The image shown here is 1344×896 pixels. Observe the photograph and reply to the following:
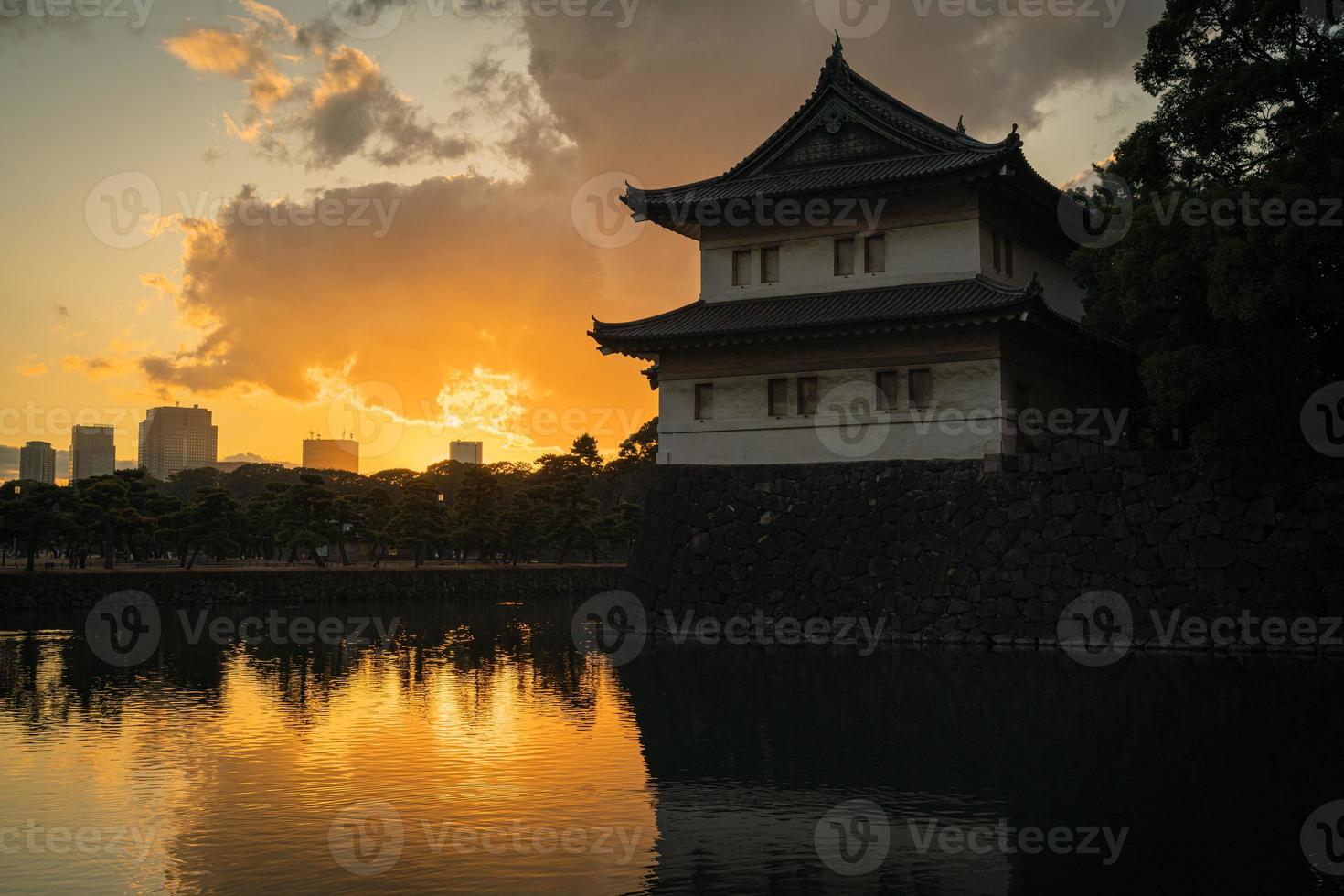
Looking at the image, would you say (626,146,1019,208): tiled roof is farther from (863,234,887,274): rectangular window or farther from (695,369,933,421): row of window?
(695,369,933,421): row of window

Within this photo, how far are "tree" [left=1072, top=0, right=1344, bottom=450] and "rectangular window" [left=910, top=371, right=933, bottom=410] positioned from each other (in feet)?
16.2

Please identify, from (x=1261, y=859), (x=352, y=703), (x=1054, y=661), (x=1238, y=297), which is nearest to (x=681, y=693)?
(x=352, y=703)

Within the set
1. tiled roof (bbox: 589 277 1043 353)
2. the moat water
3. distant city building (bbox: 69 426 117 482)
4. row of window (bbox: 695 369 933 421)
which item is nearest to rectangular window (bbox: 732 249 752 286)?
tiled roof (bbox: 589 277 1043 353)

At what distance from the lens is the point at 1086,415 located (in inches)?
1309

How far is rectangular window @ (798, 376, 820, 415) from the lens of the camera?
31.0m

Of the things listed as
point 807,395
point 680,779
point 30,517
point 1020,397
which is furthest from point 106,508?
point 680,779

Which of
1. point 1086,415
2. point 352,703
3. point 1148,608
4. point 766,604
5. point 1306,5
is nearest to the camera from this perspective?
point 352,703

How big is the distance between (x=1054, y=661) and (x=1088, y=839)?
1477cm

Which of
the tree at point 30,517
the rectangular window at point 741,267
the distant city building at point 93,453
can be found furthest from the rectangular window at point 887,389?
the distant city building at point 93,453

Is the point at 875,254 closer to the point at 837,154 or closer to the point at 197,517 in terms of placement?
the point at 837,154

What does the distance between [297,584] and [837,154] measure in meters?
29.9

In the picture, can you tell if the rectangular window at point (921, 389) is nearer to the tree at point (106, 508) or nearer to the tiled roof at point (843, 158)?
the tiled roof at point (843, 158)

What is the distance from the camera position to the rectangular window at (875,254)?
103 feet

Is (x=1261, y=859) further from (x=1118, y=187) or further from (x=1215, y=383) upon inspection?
(x=1118, y=187)
